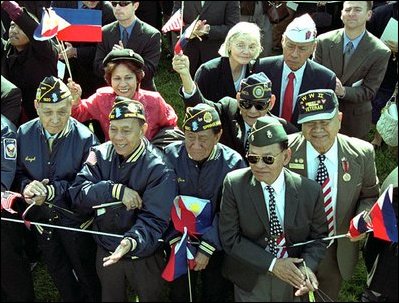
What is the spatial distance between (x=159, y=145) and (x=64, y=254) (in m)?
1.20

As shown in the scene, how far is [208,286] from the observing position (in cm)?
514

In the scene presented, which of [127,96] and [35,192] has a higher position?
[127,96]

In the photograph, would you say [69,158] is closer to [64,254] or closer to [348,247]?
[64,254]

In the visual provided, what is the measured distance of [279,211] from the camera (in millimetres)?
4457

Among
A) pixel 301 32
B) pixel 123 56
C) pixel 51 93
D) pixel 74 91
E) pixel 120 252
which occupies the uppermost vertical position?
pixel 301 32

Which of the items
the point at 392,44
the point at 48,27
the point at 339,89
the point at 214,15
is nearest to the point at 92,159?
the point at 48,27

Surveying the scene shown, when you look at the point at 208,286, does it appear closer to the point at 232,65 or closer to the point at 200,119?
the point at 200,119

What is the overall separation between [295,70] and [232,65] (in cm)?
59

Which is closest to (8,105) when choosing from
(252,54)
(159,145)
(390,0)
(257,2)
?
(159,145)

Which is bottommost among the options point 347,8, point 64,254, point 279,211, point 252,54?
point 64,254

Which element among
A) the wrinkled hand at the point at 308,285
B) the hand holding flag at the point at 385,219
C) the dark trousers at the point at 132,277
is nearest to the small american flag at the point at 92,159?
the dark trousers at the point at 132,277

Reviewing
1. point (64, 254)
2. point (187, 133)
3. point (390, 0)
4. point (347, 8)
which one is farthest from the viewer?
point (390, 0)

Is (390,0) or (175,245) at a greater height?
(390,0)

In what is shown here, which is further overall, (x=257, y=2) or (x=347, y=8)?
(x=257, y=2)
